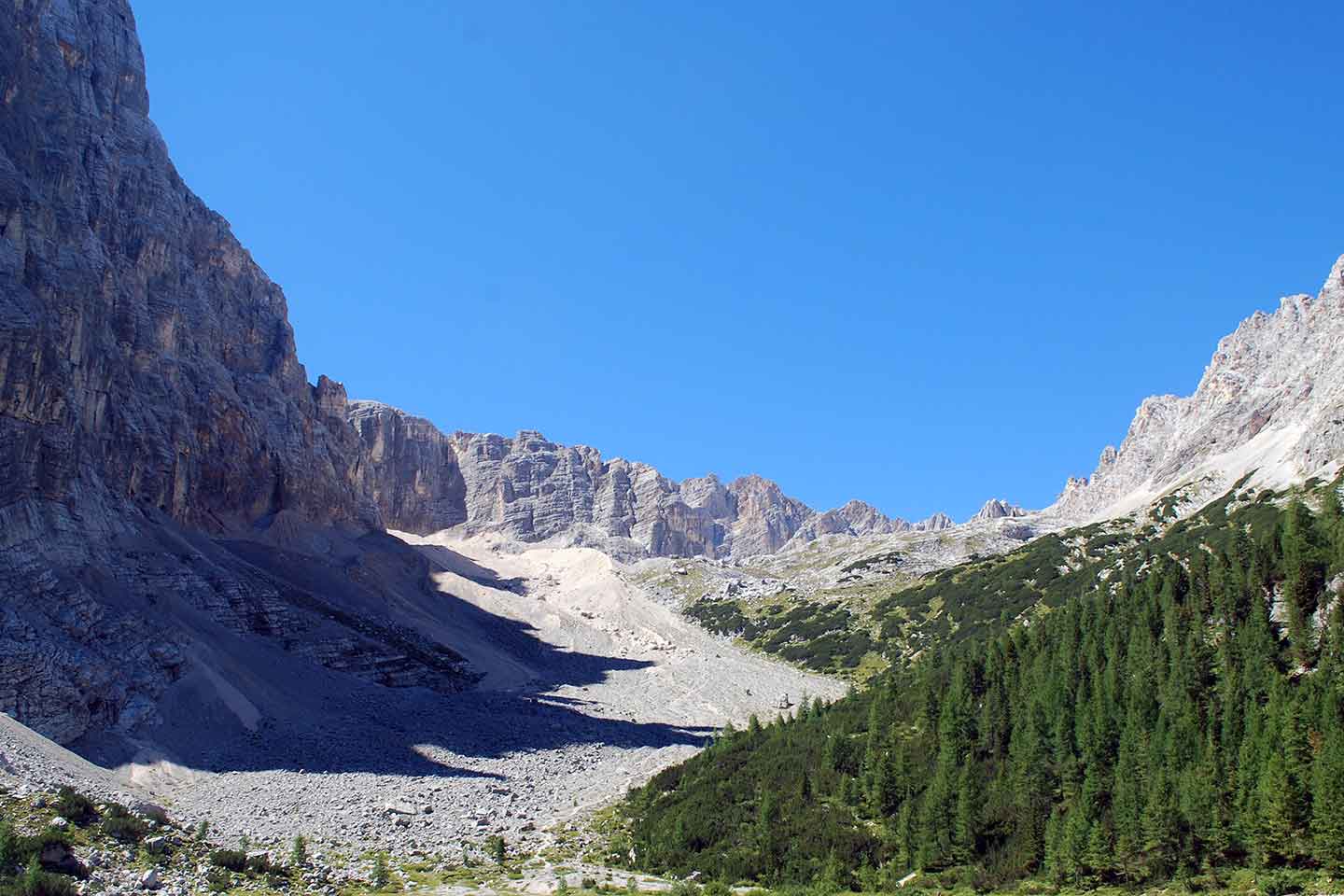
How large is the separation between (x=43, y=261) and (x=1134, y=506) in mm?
161938

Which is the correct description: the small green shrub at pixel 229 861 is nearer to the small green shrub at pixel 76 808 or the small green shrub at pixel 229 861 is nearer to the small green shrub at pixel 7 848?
the small green shrub at pixel 76 808

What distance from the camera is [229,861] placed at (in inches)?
1841

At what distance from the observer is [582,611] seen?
194 m

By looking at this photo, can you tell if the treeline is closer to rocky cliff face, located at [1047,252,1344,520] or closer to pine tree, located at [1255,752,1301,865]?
pine tree, located at [1255,752,1301,865]

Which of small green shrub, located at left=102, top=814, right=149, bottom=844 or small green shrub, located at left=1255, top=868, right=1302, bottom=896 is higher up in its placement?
small green shrub, located at left=1255, top=868, right=1302, bottom=896

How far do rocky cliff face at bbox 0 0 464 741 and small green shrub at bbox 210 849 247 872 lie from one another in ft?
90.7

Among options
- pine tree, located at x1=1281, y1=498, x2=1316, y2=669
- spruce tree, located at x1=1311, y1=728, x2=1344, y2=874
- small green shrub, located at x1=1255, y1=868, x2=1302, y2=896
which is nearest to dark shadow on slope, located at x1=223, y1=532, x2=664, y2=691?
pine tree, located at x1=1281, y1=498, x2=1316, y2=669

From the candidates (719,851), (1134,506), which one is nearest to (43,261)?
(719,851)

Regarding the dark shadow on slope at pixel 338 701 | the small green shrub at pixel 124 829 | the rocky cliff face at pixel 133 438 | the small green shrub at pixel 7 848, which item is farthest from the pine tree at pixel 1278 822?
the rocky cliff face at pixel 133 438

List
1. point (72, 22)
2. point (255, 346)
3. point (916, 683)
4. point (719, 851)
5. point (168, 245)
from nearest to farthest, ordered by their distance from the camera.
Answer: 1. point (719, 851)
2. point (916, 683)
3. point (72, 22)
4. point (168, 245)
5. point (255, 346)

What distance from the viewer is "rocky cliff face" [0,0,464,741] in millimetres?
82312

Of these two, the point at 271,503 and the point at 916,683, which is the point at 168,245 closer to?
the point at 271,503

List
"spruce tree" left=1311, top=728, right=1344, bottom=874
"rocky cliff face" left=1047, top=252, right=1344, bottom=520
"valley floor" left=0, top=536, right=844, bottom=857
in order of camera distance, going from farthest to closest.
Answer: "rocky cliff face" left=1047, top=252, right=1344, bottom=520, "valley floor" left=0, top=536, right=844, bottom=857, "spruce tree" left=1311, top=728, right=1344, bottom=874

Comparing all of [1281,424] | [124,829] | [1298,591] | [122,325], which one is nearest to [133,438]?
[122,325]
